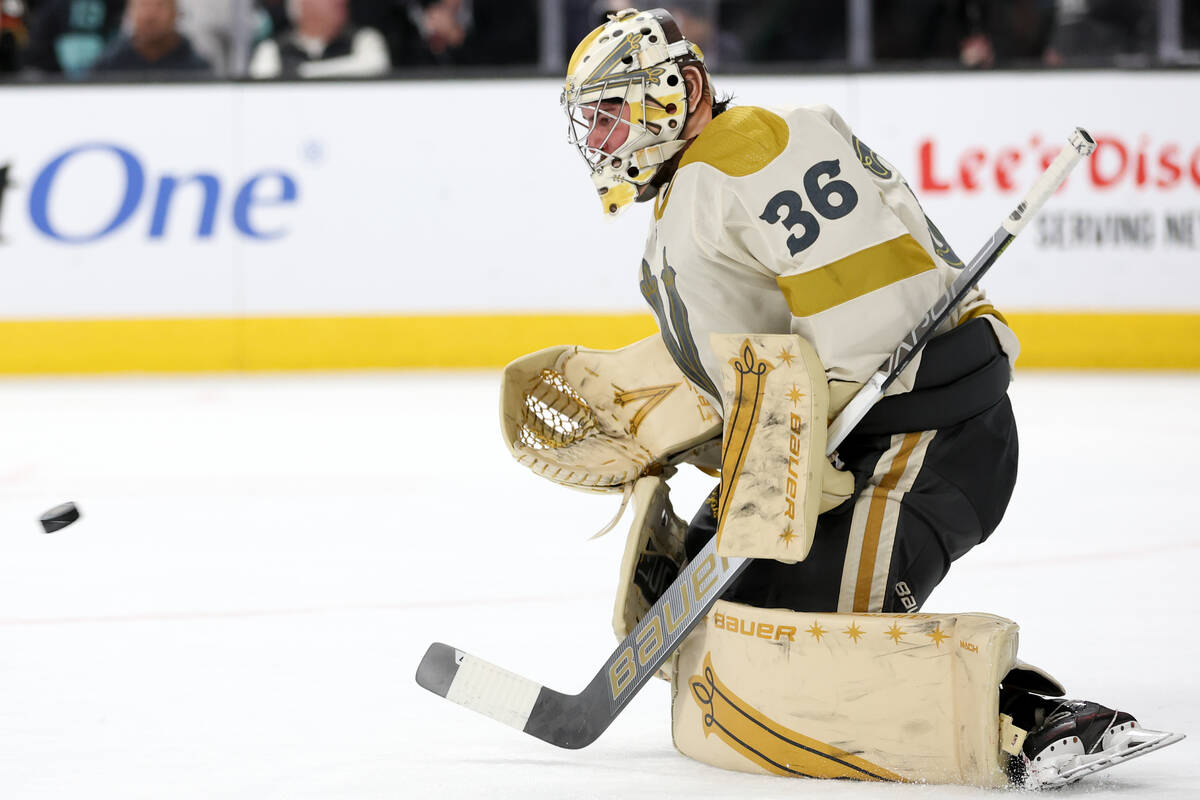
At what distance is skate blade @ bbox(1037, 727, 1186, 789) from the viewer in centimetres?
159

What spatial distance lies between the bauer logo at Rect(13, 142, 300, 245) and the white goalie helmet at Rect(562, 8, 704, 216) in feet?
13.8

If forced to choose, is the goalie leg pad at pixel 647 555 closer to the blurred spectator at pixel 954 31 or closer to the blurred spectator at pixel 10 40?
the blurred spectator at pixel 954 31

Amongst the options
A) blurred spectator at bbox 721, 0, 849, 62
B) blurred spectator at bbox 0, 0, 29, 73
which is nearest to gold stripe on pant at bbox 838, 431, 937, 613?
blurred spectator at bbox 721, 0, 849, 62

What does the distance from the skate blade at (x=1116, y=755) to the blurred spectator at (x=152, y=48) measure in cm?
502

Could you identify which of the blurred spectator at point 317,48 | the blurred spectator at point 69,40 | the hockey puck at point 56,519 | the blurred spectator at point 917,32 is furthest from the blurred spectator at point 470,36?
the hockey puck at point 56,519

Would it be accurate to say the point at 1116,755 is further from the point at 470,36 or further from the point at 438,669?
the point at 470,36

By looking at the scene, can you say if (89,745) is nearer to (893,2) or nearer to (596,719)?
(596,719)

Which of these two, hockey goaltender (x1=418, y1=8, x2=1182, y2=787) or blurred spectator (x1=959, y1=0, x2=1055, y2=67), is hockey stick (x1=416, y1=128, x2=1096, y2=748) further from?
blurred spectator (x1=959, y1=0, x2=1055, y2=67)

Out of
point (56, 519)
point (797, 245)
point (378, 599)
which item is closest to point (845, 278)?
point (797, 245)

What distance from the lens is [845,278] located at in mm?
1717

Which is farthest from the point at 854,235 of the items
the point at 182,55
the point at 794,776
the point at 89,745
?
the point at 182,55

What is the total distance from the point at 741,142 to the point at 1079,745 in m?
0.72

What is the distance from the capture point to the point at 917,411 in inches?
71.1

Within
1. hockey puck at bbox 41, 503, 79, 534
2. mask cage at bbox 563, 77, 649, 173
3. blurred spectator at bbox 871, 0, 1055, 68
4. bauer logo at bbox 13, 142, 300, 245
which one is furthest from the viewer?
blurred spectator at bbox 871, 0, 1055, 68
